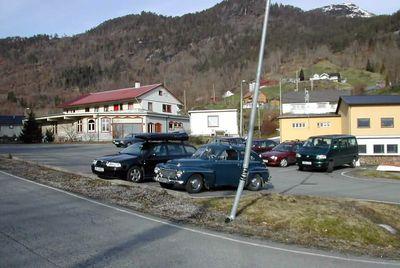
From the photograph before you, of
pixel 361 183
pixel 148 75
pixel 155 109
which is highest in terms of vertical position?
pixel 148 75

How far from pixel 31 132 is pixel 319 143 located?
40.8 metres

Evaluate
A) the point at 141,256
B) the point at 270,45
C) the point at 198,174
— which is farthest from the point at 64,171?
the point at 270,45

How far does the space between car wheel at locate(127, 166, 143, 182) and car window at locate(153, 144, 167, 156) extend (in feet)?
3.22

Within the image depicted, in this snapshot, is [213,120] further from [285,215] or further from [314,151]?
[285,215]

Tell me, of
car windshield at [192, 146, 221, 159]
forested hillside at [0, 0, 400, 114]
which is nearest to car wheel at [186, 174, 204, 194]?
car windshield at [192, 146, 221, 159]

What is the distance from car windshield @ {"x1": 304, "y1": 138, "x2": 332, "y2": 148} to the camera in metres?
29.0

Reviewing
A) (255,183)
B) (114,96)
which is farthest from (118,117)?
(255,183)

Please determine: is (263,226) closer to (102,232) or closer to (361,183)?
(102,232)

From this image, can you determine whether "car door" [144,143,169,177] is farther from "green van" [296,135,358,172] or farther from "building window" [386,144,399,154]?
"building window" [386,144,399,154]

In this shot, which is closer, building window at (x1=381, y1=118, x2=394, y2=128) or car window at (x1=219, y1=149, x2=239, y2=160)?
car window at (x1=219, y1=149, x2=239, y2=160)

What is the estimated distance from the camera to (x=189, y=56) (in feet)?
589

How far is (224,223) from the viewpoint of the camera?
430 inches

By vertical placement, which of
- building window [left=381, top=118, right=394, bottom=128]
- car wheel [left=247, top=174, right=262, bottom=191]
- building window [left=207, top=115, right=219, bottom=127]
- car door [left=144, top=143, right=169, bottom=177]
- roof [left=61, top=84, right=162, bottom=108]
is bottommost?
car wheel [left=247, top=174, right=262, bottom=191]

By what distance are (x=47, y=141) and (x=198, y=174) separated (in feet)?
155
